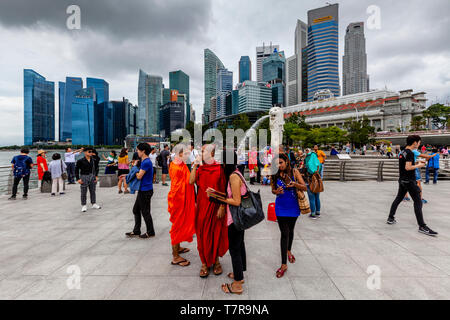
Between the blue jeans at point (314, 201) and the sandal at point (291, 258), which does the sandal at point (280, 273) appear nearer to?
the sandal at point (291, 258)

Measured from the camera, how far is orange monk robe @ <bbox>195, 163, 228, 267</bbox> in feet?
8.87

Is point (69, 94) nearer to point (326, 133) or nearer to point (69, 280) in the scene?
point (326, 133)

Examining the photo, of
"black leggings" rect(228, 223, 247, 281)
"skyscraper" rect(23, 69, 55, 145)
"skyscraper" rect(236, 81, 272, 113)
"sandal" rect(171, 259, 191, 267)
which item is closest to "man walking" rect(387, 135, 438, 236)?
"black leggings" rect(228, 223, 247, 281)

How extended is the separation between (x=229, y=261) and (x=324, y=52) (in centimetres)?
17362

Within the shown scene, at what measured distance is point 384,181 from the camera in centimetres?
1098

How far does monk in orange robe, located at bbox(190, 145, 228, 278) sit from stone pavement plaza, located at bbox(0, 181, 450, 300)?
314mm

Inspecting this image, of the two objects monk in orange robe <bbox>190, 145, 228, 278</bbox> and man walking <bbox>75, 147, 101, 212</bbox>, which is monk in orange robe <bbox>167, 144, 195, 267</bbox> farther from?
man walking <bbox>75, 147, 101, 212</bbox>

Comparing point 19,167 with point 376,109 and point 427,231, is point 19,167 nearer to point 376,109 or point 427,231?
point 427,231

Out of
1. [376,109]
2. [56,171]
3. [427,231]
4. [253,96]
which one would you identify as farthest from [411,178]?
[253,96]

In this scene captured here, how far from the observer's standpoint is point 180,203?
3.18m

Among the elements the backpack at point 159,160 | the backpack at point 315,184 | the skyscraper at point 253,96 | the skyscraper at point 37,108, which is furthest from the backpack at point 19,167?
the skyscraper at point 253,96

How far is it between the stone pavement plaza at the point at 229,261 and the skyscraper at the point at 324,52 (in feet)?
524

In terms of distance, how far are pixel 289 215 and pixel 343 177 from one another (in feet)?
32.6

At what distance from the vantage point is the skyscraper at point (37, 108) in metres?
107
